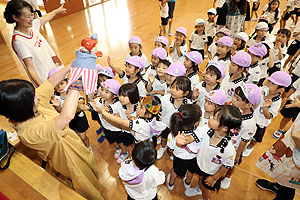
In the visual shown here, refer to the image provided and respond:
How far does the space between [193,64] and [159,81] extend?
59cm

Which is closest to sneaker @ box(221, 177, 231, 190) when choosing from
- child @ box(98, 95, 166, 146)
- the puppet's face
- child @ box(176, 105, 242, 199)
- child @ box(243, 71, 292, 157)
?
child @ box(176, 105, 242, 199)

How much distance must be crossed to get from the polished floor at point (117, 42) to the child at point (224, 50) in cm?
128

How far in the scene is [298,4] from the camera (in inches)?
210

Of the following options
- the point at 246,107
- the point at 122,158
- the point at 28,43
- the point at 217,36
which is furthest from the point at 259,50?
the point at 28,43

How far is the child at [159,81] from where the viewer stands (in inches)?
109

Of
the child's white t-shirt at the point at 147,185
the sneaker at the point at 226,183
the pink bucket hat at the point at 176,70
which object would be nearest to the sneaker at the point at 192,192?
the sneaker at the point at 226,183

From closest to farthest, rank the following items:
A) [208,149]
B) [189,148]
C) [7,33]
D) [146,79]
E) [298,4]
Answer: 1. [208,149]
2. [189,148]
3. [146,79]
4. [298,4]
5. [7,33]

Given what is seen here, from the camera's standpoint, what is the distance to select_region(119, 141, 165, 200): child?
1.48 meters

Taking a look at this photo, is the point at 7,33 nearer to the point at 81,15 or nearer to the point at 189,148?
the point at 81,15

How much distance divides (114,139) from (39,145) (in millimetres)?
1168

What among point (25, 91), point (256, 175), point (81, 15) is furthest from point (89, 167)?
point (81, 15)

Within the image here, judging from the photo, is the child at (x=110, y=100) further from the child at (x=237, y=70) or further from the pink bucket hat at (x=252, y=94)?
the child at (x=237, y=70)

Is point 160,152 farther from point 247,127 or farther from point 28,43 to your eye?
point 28,43

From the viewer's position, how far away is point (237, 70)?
8.66 ft
